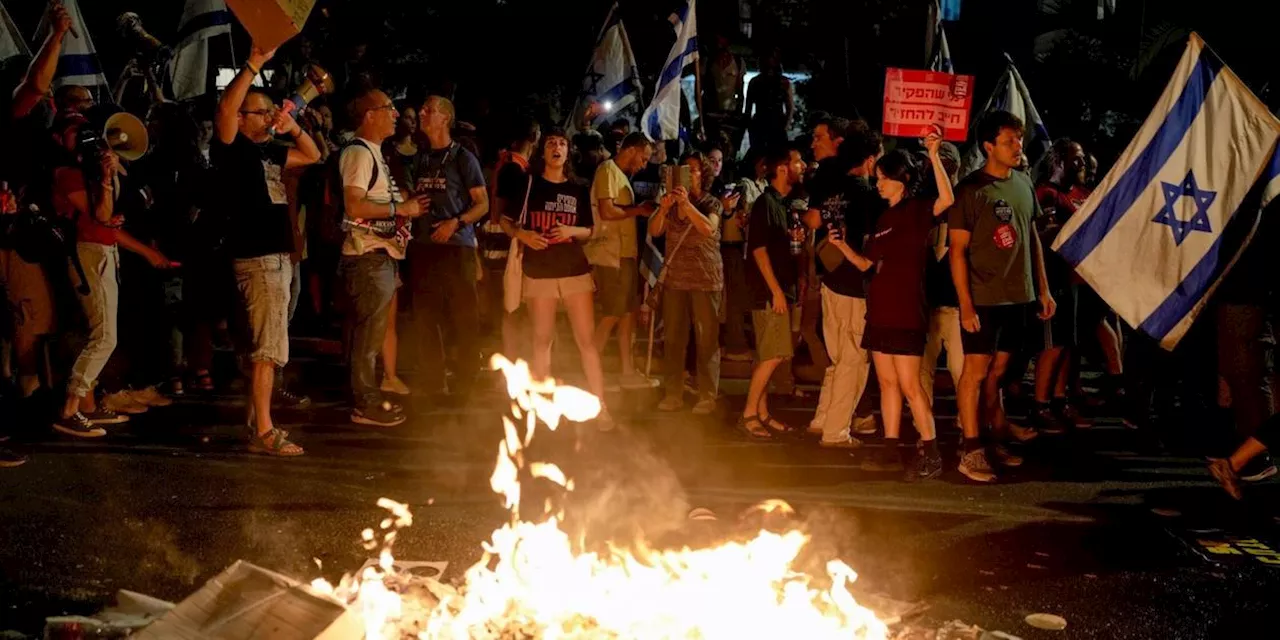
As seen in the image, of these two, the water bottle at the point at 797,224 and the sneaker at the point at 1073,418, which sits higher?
the water bottle at the point at 797,224

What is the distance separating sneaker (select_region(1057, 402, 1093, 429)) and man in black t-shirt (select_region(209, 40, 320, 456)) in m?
5.82

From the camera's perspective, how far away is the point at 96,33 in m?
15.9

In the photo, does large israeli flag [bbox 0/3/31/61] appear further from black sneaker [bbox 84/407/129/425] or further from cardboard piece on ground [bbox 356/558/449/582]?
cardboard piece on ground [bbox 356/558/449/582]

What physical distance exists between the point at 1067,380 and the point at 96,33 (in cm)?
1348

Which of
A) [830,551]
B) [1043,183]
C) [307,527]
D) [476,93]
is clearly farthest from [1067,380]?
[476,93]

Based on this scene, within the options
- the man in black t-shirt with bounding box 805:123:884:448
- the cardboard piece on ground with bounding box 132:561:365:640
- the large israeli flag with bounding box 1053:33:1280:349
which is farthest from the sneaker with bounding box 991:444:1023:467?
the cardboard piece on ground with bounding box 132:561:365:640

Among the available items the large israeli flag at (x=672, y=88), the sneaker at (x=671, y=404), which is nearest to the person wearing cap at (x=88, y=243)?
the sneaker at (x=671, y=404)

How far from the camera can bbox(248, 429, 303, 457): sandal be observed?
24.5ft

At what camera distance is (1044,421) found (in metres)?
8.87

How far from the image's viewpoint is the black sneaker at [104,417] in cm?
830

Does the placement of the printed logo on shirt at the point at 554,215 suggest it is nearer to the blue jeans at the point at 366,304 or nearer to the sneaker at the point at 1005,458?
the blue jeans at the point at 366,304

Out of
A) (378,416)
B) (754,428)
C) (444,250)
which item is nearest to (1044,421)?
(754,428)

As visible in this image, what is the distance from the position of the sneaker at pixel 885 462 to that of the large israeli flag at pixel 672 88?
189 inches

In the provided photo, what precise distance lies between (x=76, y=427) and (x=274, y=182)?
218 cm
